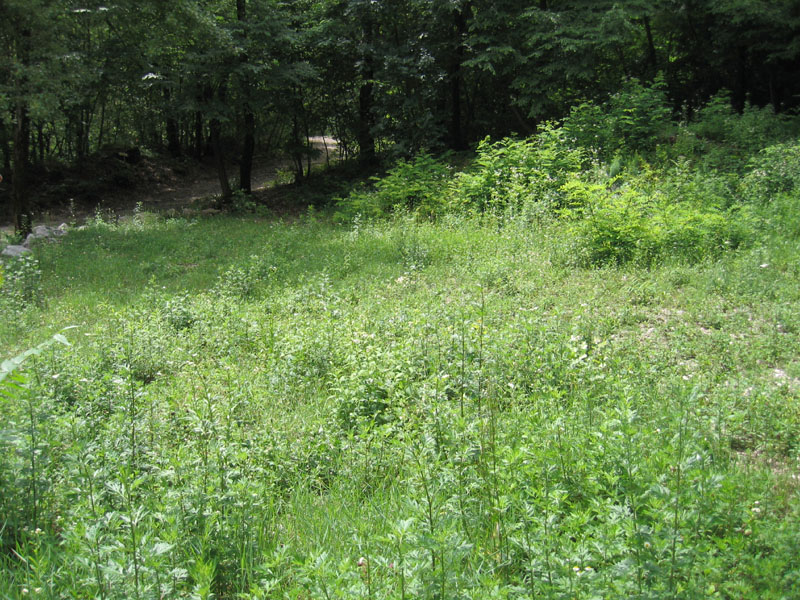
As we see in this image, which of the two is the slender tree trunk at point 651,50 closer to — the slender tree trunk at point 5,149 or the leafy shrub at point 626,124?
the leafy shrub at point 626,124

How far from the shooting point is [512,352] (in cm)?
475

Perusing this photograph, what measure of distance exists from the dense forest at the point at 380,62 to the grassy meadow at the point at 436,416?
6178 millimetres

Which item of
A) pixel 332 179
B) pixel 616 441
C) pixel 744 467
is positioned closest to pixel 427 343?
pixel 616 441

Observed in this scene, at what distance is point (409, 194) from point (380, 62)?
6823mm

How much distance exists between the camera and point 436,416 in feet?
11.5

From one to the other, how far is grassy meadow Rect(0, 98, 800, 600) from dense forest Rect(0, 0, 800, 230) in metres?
6.18

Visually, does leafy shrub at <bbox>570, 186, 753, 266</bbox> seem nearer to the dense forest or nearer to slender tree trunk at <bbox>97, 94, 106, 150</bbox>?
the dense forest

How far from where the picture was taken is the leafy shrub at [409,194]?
13.7m

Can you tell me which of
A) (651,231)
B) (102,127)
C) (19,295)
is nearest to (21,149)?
(19,295)

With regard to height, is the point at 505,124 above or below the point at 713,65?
below

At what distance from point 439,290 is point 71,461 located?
521 centimetres

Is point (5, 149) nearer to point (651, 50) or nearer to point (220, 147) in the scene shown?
point (220, 147)

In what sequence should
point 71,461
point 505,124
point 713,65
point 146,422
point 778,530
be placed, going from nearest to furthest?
point 778,530 → point 71,461 → point 146,422 → point 713,65 → point 505,124

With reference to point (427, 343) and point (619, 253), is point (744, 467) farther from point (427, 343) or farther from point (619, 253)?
point (619, 253)
